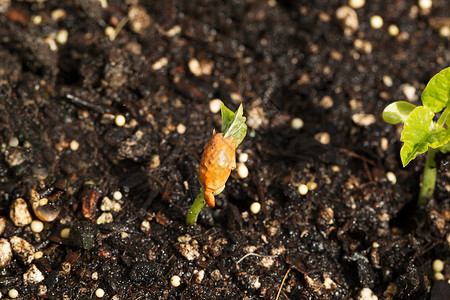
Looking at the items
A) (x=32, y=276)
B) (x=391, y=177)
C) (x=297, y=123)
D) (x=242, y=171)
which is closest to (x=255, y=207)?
(x=242, y=171)

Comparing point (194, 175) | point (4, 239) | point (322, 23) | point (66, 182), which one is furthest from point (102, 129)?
point (322, 23)

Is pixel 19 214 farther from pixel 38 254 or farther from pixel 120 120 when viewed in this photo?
pixel 120 120

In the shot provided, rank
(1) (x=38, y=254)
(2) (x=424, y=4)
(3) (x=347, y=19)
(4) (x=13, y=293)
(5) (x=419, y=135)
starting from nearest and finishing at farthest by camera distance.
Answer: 1. (5) (x=419, y=135)
2. (4) (x=13, y=293)
3. (1) (x=38, y=254)
4. (3) (x=347, y=19)
5. (2) (x=424, y=4)

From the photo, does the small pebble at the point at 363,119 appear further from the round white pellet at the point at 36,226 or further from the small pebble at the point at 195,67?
the round white pellet at the point at 36,226

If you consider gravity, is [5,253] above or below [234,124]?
below

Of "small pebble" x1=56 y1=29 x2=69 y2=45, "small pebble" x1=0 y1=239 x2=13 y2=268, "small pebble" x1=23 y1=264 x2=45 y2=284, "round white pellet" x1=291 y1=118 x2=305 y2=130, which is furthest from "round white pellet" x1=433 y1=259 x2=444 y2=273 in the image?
"small pebble" x1=56 y1=29 x2=69 y2=45

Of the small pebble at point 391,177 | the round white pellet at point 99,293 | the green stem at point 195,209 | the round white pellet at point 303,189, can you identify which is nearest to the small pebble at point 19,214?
the round white pellet at point 99,293

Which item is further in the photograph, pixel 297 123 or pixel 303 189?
pixel 297 123

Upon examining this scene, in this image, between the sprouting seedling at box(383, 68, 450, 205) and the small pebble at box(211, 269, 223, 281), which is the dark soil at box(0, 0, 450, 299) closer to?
the small pebble at box(211, 269, 223, 281)

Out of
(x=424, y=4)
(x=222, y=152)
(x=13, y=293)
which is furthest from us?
(x=424, y=4)
